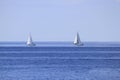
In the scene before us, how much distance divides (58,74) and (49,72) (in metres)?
0.73

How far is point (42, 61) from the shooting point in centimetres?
3381

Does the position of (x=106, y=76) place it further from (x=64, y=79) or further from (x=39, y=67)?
(x=39, y=67)

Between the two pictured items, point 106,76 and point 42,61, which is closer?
point 106,76

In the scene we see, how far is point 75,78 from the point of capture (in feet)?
73.9

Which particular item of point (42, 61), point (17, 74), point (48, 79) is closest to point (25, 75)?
point (17, 74)

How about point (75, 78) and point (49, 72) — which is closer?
point (75, 78)

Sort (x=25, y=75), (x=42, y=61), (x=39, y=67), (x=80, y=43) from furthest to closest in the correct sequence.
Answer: (x=80, y=43) < (x=42, y=61) < (x=39, y=67) < (x=25, y=75)

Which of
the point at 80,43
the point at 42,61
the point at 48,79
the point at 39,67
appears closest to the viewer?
the point at 48,79

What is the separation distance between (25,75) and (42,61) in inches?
396

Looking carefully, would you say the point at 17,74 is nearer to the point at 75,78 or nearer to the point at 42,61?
the point at 75,78

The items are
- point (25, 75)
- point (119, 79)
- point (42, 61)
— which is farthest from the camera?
point (42, 61)

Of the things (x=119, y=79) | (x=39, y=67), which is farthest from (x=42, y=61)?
(x=119, y=79)

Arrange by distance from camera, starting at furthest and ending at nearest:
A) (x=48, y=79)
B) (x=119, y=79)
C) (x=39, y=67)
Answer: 1. (x=39, y=67)
2. (x=48, y=79)
3. (x=119, y=79)

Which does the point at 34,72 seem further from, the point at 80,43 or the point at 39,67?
the point at 80,43
